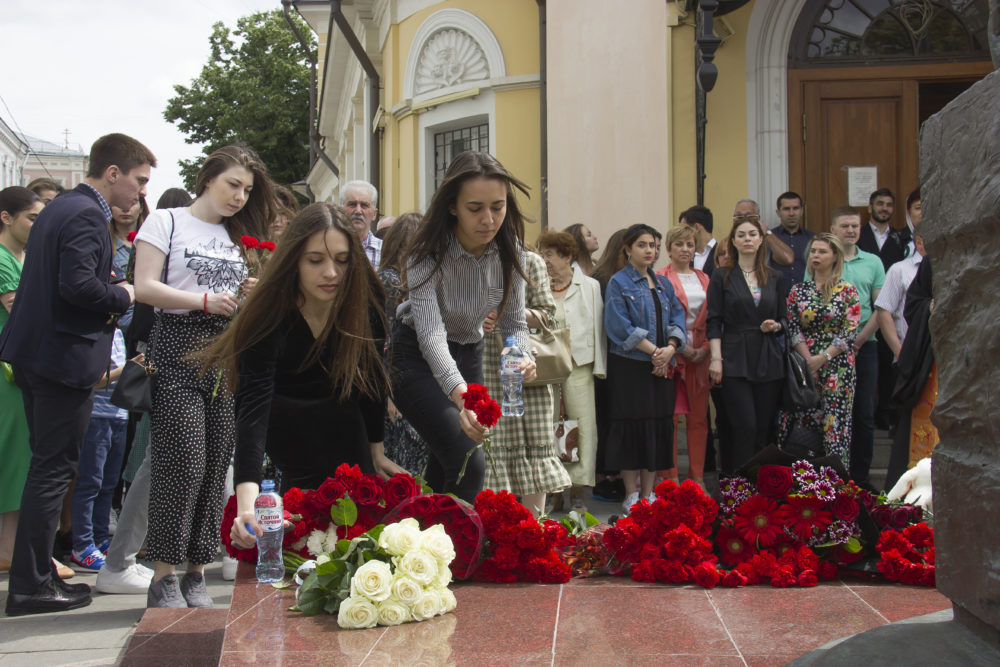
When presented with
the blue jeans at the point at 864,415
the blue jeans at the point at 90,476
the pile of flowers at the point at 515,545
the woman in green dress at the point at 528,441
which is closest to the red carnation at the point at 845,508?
the pile of flowers at the point at 515,545

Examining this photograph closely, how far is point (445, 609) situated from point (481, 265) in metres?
1.66

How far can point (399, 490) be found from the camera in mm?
3930

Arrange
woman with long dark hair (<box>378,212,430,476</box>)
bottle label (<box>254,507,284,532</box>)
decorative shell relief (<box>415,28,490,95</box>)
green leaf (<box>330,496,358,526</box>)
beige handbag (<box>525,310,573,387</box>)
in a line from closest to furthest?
bottle label (<box>254,507,284,532</box>), green leaf (<box>330,496,358,526</box>), woman with long dark hair (<box>378,212,430,476</box>), beige handbag (<box>525,310,573,387</box>), decorative shell relief (<box>415,28,490,95</box>)

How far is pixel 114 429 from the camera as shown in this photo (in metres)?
6.18

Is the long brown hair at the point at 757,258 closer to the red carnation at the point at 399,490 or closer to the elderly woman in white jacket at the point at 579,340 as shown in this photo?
the elderly woman in white jacket at the point at 579,340

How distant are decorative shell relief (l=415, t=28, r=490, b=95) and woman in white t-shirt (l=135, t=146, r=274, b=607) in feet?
27.8

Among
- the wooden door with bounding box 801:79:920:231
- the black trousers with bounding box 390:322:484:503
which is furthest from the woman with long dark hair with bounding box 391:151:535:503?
the wooden door with bounding box 801:79:920:231

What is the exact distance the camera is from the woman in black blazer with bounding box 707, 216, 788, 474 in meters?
7.26

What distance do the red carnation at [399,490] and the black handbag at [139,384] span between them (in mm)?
1344

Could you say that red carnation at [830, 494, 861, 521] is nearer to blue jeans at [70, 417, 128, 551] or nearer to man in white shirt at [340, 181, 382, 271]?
man in white shirt at [340, 181, 382, 271]

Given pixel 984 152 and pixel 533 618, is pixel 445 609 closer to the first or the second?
pixel 533 618

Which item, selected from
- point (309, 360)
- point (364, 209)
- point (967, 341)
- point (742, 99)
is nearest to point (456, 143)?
point (742, 99)

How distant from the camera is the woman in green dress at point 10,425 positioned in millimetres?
5477

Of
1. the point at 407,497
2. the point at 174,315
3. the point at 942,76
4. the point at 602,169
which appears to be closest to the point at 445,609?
the point at 407,497
